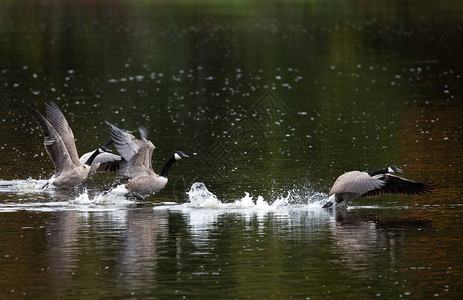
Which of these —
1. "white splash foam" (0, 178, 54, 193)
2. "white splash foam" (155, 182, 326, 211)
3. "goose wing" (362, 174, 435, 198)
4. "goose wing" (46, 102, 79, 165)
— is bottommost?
"white splash foam" (155, 182, 326, 211)

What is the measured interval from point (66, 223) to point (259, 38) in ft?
145

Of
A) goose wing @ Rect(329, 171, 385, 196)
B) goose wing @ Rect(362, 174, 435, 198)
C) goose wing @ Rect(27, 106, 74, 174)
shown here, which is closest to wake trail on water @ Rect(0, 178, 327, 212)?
goose wing @ Rect(27, 106, 74, 174)

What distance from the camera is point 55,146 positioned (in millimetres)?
20547

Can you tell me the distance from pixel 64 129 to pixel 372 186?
771cm

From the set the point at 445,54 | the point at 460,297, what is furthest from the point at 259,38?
the point at 460,297

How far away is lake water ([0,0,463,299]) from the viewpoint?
13484 mm

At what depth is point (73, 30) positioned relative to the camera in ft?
217

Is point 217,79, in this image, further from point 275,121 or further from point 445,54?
point 445,54

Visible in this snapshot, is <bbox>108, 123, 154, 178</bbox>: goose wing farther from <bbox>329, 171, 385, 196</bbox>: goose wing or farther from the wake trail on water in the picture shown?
<bbox>329, 171, 385, 196</bbox>: goose wing

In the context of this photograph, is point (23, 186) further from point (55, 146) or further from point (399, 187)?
point (399, 187)

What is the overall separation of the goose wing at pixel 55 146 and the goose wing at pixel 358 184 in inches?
245

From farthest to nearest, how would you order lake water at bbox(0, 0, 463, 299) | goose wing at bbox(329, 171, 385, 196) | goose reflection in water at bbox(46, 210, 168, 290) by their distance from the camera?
goose wing at bbox(329, 171, 385, 196) → goose reflection in water at bbox(46, 210, 168, 290) → lake water at bbox(0, 0, 463, 299)

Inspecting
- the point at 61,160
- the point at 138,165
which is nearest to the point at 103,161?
the point at 61,160

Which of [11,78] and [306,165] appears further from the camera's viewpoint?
[11,78]
